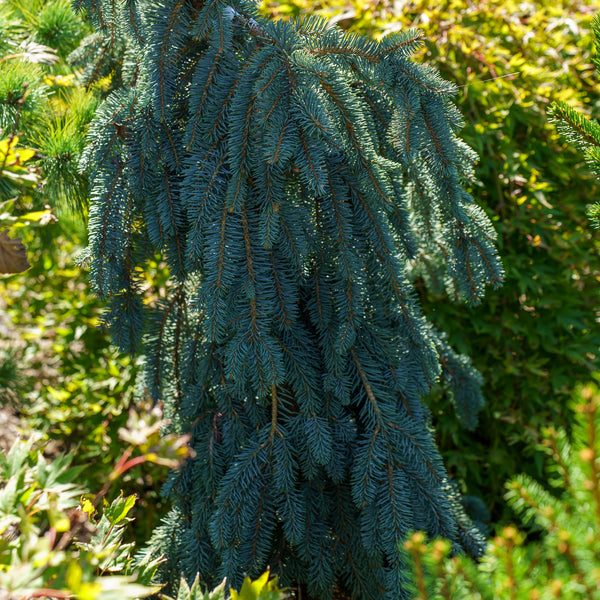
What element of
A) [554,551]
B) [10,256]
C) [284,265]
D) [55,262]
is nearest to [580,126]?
[284,265]

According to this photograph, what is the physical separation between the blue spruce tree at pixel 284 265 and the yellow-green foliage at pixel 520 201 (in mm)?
680

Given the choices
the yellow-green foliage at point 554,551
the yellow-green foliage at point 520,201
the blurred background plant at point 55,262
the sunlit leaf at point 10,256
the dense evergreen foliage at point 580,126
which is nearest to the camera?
the yellow-green foliage at point 554,551

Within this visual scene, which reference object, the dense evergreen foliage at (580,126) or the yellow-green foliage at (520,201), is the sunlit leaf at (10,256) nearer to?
the dense evergreen foliage at (580,126)

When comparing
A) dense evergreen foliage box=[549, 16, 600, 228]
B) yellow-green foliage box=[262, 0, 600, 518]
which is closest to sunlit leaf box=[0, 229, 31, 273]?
dense evergreen foliage box=[549, 16, 600, 228]

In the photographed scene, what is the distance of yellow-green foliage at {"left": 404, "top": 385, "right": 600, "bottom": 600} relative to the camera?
536 millimetres

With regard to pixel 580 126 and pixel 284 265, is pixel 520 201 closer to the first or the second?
pixel 580 126

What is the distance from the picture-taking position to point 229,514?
101 centimetres

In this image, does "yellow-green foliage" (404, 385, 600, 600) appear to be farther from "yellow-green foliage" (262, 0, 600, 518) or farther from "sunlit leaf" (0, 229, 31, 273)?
"yellow-green foliage" (262, 0, 600, 518)

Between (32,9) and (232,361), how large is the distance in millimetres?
1490

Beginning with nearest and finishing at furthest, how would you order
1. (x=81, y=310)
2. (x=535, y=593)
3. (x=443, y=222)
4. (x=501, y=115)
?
(x=535, y=593), (x=443, y=222), (x=501, y=115), (x=81, y=310)

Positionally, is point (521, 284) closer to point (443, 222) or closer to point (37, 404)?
point (443, 222)

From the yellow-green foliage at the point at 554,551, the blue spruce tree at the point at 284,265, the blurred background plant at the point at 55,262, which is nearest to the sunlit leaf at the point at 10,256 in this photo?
the blurred background plant at the point at 55,262

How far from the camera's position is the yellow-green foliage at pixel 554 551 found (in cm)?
54

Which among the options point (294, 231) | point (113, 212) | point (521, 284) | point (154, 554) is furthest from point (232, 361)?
Result: point (521, 284)
